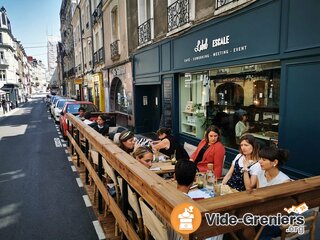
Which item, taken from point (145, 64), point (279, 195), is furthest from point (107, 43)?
point (279, 195)

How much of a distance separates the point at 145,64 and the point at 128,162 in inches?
371

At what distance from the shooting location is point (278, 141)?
544 cm

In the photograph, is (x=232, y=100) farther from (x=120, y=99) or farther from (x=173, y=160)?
(x=120, y=99)

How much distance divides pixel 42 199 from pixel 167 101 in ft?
19.3

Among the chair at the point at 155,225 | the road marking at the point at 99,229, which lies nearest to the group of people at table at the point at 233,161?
the chair at the point at 155,225

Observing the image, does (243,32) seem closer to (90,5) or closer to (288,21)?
(288,21)

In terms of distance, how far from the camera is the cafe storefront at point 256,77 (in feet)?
15.5

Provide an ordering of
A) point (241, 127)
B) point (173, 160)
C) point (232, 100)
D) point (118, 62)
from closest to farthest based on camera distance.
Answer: point (173, 160) → point (241, 127) → point (232, 100) → point (118, 62)

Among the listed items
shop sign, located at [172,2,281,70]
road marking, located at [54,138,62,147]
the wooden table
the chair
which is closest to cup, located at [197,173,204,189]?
the wooden table

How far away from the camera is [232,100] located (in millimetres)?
7484

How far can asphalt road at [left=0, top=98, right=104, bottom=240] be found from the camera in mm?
4355

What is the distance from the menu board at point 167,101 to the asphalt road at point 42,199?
3.98 metres

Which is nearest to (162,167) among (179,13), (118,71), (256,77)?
(256,77)

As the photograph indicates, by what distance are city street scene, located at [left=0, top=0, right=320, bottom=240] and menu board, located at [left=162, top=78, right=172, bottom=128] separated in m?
0.08
